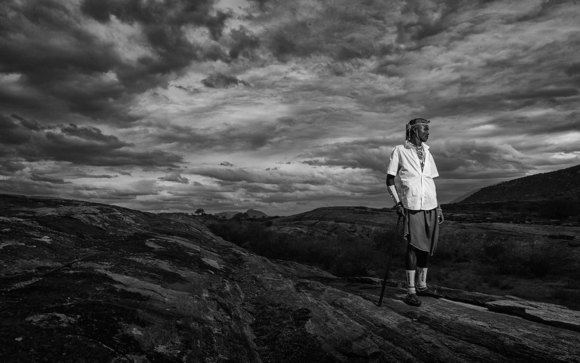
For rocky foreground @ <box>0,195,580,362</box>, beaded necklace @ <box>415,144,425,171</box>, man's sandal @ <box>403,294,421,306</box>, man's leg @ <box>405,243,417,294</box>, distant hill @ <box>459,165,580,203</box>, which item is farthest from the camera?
distant hill @ <box>459,165,580,203</box>

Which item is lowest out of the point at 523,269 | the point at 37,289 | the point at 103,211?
the point at 523,269

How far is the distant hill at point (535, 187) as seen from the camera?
263ft

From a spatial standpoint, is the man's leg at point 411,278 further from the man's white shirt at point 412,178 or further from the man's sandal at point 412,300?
the man's white shirt at point 412,178

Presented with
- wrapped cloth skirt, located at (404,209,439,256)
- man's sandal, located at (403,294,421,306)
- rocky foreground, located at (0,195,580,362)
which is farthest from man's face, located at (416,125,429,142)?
rocky foreground, located at (0,195,580,362)

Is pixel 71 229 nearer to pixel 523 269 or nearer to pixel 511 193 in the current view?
pixel 523 269

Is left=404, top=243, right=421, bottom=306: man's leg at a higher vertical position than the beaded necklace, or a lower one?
lower

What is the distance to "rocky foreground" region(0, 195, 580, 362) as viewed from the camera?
9.83 ft

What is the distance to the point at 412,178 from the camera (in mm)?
6504

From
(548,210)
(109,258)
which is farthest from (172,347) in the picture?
(548,210)

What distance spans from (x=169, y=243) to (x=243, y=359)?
4.22 m

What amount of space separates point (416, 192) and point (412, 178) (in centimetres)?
25

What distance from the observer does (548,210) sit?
3719 centimetres

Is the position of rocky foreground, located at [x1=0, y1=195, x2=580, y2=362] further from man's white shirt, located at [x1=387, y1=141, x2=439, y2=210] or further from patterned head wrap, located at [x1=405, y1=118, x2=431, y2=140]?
patterned head wrap, located at [x1=405, y1=118, x2=431, y2=140]

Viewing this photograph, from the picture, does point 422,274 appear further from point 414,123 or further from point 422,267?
point 414,123
